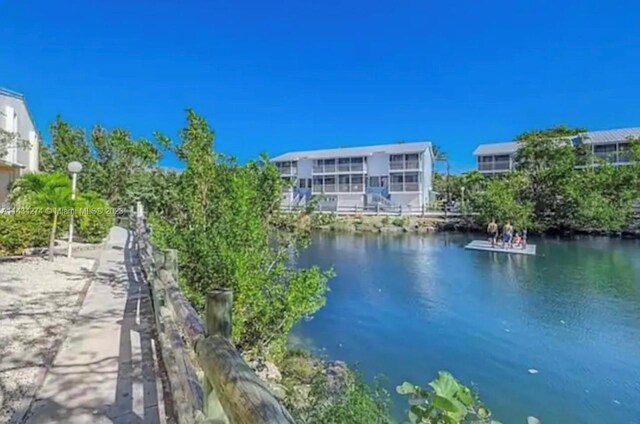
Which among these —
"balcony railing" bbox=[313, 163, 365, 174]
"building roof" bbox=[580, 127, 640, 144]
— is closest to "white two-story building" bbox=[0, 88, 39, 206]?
"balcony railing" bbox=[313, 163, 365, 174]

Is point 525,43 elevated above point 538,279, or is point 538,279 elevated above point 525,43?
point 525,43

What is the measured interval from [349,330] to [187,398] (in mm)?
8510

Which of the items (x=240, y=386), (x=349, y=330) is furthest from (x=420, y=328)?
(x=240, y=386)

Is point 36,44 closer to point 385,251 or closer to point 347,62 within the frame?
point 385,251

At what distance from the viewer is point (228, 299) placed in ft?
5.76

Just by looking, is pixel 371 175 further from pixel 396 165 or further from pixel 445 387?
pixel 445 387

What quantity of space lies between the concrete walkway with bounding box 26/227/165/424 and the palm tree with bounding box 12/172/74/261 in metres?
4.57

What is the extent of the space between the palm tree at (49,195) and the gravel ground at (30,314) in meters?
1.11

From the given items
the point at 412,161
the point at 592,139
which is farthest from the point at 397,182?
the point at 592,139

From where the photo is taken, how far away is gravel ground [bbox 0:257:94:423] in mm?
3506

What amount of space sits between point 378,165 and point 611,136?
2350 centimetres

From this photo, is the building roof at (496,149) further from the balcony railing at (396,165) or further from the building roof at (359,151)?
the balcony railing at (396,165)

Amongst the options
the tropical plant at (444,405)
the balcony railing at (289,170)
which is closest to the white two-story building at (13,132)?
the tropical plant at (444,405)

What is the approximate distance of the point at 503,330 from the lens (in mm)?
10609
